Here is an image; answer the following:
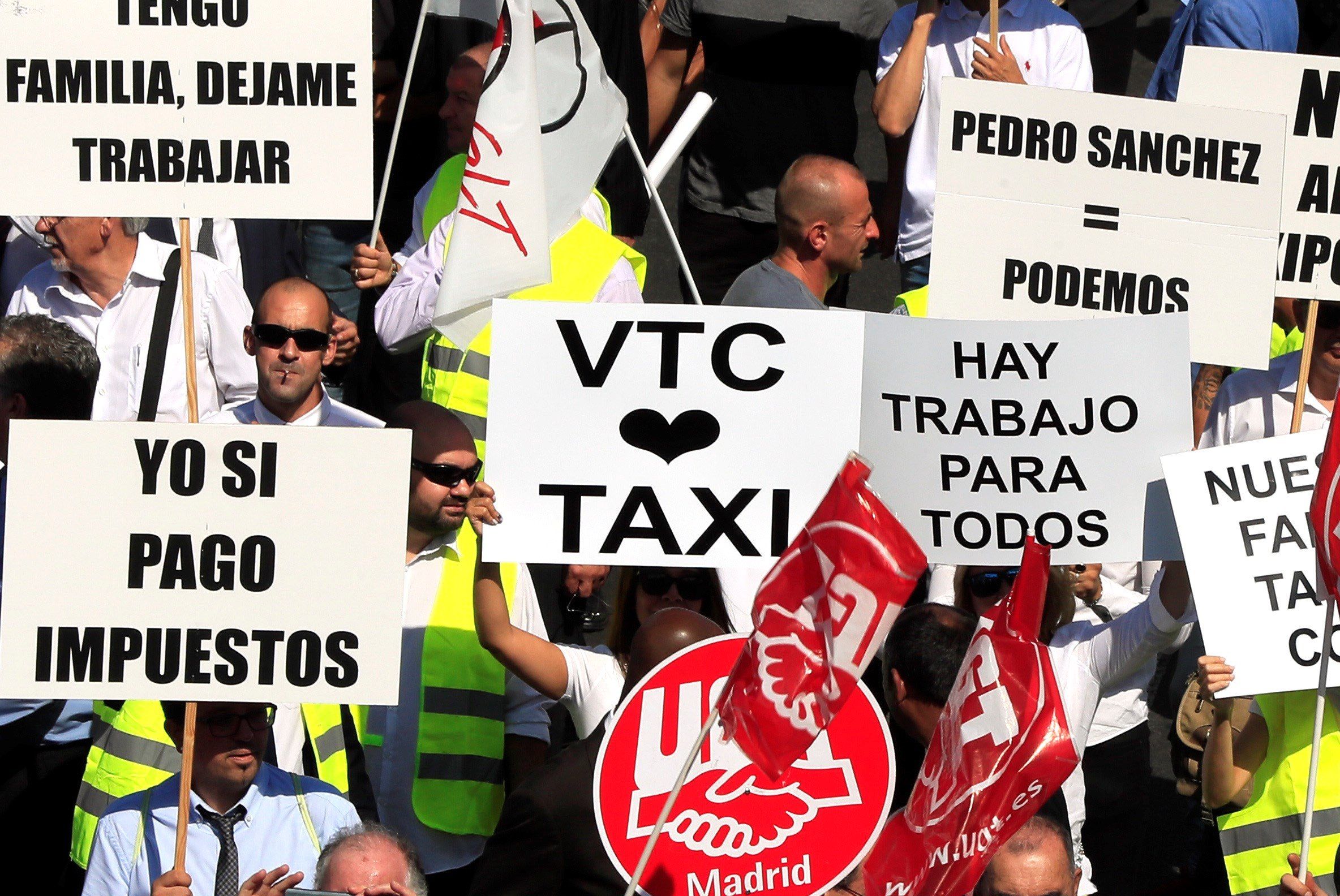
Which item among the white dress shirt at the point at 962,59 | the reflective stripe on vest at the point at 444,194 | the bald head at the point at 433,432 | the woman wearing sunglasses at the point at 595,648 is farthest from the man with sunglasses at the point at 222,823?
the white dress shirt at the point at 962,59

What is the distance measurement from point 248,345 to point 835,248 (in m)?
1.70

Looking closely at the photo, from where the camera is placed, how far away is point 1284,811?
15.2 feet

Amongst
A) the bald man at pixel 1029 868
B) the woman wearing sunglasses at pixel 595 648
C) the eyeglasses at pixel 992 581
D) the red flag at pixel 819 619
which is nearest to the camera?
the red flag at pixel 819 619

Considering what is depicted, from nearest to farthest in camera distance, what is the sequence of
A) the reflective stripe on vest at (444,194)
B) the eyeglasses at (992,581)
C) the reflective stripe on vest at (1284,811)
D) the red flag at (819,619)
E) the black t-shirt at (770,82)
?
the red flag at (819,619), the reflective stripe on vest at (1284,811), the eyeglasses at (992,581), the reflective stripe on vest at (444,194), the black t-shirt at (770,82)

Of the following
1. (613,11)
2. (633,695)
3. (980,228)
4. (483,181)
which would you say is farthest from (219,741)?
(613,11)

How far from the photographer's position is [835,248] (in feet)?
19.5

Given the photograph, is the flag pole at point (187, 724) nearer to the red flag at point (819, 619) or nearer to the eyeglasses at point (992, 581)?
the red flag at point (819, 619)

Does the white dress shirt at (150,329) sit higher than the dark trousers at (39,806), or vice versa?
the white dress shirt at (150,329)

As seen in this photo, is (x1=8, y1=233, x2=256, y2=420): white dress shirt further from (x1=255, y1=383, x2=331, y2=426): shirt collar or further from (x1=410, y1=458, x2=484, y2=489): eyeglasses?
(x1=410, y1=458, x2=484, y2=489): eyeglasses

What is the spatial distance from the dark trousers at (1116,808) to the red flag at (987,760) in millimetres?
1297

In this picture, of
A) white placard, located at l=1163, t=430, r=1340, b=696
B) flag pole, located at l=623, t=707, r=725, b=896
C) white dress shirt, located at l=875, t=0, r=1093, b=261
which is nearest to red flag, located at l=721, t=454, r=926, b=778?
flag pole, located at l=623, t=707, r=725, b=896

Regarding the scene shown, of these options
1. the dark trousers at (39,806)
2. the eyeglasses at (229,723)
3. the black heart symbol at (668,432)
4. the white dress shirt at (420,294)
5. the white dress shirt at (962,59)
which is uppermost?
the white dress shirt at (962,59)

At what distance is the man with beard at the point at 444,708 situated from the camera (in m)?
5.03

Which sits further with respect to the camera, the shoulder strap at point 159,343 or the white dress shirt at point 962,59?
the white dress shirt at point 962,59
